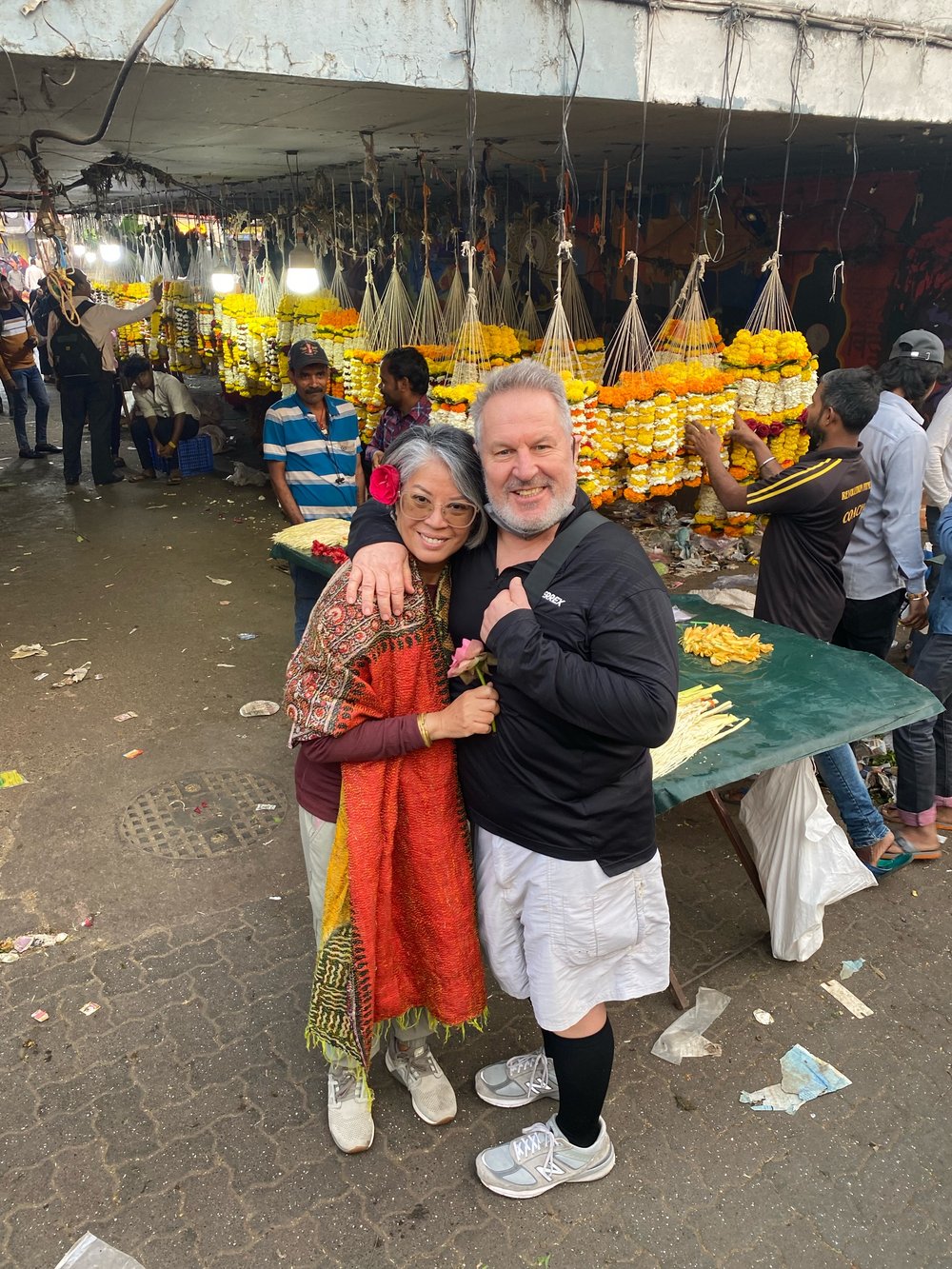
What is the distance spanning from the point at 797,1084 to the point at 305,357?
3886mm

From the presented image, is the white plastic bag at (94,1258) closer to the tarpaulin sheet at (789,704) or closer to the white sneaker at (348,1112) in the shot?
the white sneaker at (348,1112)

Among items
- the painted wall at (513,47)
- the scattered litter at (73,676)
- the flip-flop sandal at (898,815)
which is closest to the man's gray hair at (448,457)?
the painted wall at (513,47)

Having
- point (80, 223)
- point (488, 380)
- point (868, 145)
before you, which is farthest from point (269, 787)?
point (80, 223)

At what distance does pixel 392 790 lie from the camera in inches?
80.7

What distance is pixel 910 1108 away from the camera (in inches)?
97.9

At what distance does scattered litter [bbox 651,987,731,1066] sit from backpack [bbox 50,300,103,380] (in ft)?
29.0

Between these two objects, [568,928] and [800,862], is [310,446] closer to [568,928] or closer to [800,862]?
[800,862]

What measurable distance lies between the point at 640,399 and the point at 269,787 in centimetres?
331

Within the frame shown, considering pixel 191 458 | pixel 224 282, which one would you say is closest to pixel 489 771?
pixel 191 458

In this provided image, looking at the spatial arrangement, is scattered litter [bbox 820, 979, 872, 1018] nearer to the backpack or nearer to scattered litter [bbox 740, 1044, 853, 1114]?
scattered litter [bbox 740, 1044, 853, 1114]

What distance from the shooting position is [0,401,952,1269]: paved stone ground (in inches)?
84.7

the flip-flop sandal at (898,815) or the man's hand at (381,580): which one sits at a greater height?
the man's hand at (381,580)

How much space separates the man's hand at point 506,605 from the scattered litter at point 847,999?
2.04 m

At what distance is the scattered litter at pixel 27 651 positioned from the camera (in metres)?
5.52
